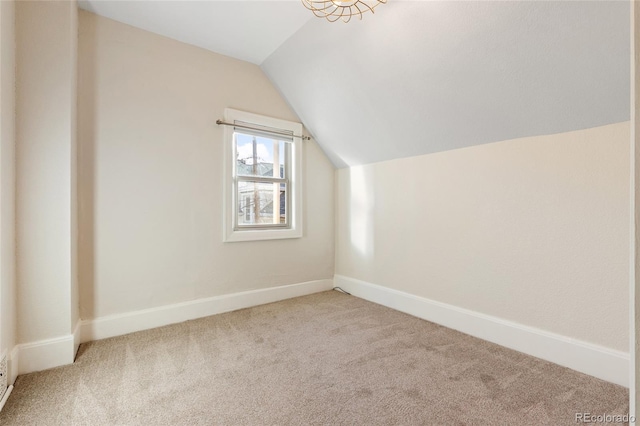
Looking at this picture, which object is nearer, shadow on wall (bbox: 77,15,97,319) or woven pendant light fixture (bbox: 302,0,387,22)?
woven pendant light fixture (bbox: 302,0,387,22)

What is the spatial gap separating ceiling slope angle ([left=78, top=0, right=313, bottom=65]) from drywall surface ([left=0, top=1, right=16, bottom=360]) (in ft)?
2.32

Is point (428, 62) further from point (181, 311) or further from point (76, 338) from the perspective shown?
point (76, 338)

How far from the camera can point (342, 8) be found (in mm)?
2014

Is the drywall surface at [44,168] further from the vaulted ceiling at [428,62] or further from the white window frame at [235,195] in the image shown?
the white window frame at [235,195]

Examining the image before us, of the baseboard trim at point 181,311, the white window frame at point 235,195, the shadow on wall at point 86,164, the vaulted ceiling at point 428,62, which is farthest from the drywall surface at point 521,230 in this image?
the shadow on wall at point 86,164

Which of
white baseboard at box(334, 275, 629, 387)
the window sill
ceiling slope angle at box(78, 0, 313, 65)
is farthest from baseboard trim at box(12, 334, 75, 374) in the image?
white baseboard at box(334, 275, 629, 387)

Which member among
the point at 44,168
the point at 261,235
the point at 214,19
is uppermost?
the point at 214,19

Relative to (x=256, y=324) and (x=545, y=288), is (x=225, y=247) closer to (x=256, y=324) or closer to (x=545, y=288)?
(x=256, y=324)

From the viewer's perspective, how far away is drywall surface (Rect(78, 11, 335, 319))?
89.1 inches

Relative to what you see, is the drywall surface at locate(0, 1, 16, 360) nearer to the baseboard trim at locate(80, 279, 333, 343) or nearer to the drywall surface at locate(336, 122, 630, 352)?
the baseboard trim at locate(80, 279, 333, 343)

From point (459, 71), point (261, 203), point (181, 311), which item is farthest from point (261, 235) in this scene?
point (459, 71)

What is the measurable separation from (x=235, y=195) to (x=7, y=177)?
1.56 metres

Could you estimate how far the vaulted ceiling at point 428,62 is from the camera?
5.18 feet

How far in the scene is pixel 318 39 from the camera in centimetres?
238
